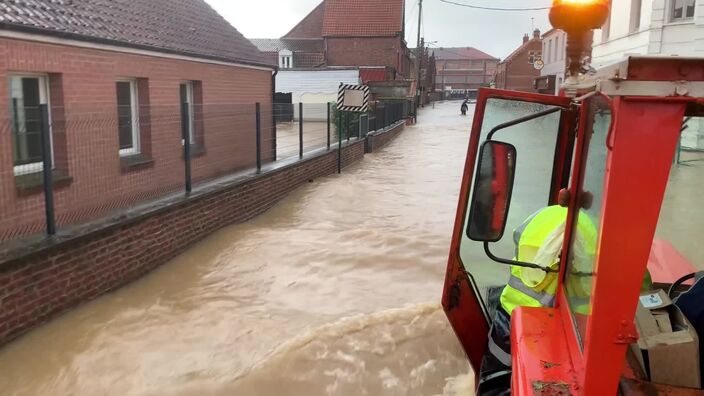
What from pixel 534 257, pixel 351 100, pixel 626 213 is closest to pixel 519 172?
pixel 534 257

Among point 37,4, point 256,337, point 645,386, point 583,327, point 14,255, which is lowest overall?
point 256,337

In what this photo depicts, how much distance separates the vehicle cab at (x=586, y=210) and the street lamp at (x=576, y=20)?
0.26m

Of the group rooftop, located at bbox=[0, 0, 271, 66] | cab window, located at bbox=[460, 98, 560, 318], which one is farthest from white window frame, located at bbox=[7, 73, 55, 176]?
Answer: cab window, located at bbox=[460, 98, 560, 318]

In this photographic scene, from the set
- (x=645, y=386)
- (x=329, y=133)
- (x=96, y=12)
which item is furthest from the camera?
(x=329, y=133)

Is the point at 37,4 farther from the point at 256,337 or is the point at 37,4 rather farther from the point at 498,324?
the point at 498,324

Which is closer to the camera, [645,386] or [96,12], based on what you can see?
[645,386]

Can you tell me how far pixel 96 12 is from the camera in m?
9.65

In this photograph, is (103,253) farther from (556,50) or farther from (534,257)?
(556,50)

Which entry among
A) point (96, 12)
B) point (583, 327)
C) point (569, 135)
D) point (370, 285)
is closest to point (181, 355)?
point (370, 285)

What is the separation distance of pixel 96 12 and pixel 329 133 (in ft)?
25.0

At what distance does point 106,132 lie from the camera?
24.3 feet

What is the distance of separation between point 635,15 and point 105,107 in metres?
19.3

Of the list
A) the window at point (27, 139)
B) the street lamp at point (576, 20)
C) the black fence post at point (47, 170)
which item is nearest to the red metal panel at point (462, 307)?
the street lamp at point (576, 20)

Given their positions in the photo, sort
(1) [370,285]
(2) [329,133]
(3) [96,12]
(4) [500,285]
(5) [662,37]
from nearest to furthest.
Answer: (4) [500,285] → (1) [370,285] → (3) [96,12] → (2) [329,133] → (5) [662,37]
